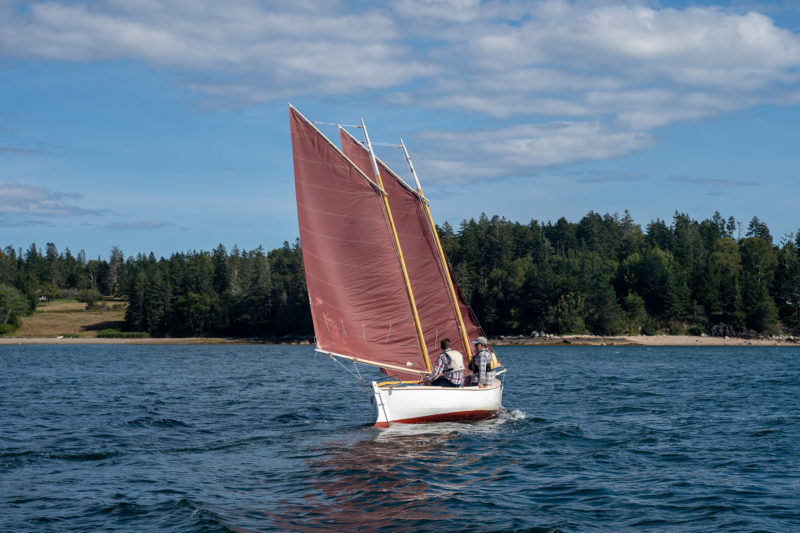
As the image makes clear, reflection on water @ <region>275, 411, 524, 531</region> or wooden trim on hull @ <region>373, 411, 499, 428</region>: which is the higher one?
wooden trim on hull @ <region>373, 411, 499, 428</region>

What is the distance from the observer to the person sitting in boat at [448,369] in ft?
80.7

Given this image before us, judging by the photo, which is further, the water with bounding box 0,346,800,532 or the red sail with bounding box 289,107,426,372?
the red sail with bounding box 289,107,426,372

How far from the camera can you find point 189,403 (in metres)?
34.8

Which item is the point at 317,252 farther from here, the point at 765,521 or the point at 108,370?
the point at 108,370

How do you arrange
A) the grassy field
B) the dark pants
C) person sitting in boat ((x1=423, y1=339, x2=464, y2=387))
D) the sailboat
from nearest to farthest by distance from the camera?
the sailboat, person sitting in boat ((x1=423, y1=339, x2=464, y2=387)), the dark pants, the grassy field

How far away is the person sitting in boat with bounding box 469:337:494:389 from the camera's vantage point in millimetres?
25562

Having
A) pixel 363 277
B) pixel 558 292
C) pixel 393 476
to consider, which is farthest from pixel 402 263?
pixel 558 292

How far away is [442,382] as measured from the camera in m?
25.2

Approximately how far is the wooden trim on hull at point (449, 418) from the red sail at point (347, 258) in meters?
1.89

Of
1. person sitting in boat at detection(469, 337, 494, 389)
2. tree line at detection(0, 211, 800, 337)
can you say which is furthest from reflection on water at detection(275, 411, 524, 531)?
tree line at detection(0, 211, 800, 337)

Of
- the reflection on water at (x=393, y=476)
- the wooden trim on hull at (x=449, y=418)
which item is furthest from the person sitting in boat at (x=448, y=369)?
the reflection on water at (x=393, y=476)

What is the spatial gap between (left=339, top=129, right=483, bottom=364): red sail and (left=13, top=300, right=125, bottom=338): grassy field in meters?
157

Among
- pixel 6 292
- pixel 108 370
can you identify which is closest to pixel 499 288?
pixel 108 370

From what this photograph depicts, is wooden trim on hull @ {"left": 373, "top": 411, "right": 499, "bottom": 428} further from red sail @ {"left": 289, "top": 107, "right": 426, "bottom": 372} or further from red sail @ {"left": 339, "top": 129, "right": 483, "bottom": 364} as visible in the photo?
red sail @ {"left": 339, "top": 129, "right": 483, "bottom": 364}
